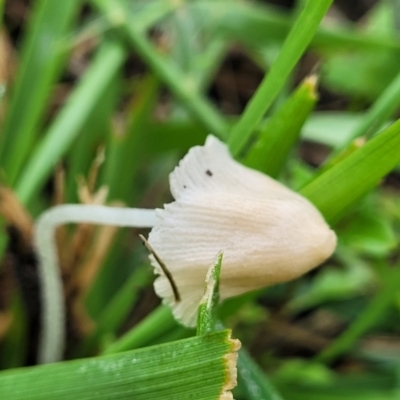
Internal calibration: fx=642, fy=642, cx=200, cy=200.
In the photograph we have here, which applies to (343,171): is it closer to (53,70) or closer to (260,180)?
(260,180)

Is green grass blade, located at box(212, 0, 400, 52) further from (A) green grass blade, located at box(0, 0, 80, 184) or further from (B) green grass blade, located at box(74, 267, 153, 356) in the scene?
(B) green grass blade, located at box(74, 267, 153, 356)

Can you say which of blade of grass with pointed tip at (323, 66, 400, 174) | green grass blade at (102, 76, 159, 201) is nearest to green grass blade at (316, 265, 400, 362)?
blade of grass with pointed tip at (323, 66, 400, 174)

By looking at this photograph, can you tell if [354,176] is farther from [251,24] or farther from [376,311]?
[251,24]

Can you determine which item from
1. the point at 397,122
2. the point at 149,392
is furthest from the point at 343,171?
the point at 149,392

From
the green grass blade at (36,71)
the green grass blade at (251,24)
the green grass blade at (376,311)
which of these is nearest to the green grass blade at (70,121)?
the green grass blade at (36,71)

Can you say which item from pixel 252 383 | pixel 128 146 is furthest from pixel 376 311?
pixel 128 146

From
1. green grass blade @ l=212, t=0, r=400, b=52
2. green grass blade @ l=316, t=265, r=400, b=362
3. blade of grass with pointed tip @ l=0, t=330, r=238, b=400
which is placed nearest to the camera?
blade of grass with pointed tip @ l=0, t=330, r=238, b=400
